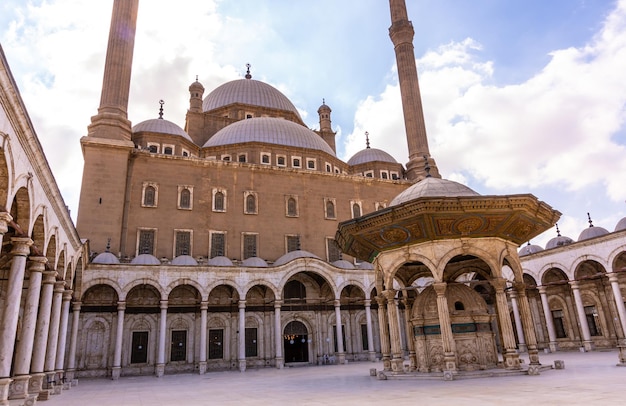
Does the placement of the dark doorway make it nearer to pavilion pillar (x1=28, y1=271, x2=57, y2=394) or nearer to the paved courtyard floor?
pavilion pillar (x1=28, y1=271, x2=57, y2=394)

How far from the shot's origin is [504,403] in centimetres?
624

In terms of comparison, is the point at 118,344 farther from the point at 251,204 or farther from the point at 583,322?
the point at 583,322

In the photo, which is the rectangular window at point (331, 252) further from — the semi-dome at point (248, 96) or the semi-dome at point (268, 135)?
the semi-dome at point (248, 96)

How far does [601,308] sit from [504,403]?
19672 millimetres

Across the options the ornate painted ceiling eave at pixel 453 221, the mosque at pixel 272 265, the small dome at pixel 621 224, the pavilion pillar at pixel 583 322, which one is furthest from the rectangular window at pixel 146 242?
the small dome at pixel 621 224

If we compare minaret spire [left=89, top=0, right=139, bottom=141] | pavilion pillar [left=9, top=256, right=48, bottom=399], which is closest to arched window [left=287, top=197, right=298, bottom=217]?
minaret spire [left=89, top=0, right=139, bottom=141]

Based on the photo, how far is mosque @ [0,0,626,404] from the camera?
432 inches

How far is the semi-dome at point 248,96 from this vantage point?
118 ft

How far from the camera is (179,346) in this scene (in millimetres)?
20859

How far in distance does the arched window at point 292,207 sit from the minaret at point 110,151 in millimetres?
8842

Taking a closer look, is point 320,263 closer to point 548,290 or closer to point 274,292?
point 274,292

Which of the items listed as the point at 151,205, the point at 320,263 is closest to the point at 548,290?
the point at 320,263

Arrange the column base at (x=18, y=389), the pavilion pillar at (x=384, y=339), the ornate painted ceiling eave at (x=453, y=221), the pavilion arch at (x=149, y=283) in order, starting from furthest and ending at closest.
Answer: the pavilion arch at (x=149, y=283) < the pavilion pillar at (x=384, y=339) < the ornate painted ceiling eave at (x=453, y=221) < the column base at (x=18, y=389)

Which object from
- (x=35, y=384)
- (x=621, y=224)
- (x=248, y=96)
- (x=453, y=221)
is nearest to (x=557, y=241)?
(x=621, y=224)
